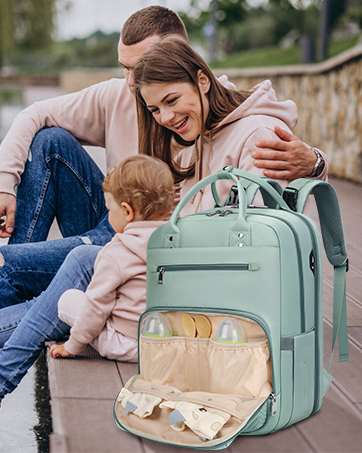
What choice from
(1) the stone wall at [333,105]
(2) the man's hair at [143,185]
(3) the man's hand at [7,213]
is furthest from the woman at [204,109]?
(1) the stone wall at [333,105]

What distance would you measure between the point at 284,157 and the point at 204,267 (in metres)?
0.57

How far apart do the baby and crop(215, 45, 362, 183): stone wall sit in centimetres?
448

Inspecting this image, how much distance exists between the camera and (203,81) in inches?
76.0

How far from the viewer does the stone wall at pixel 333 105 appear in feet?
19.8

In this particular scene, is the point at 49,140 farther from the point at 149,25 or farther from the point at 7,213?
the point at 149,25

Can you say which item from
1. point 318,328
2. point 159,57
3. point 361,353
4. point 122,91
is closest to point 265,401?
A: point 318,328

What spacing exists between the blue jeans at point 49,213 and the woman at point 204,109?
48 cm

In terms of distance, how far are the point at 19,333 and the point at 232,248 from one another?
0.78 meters

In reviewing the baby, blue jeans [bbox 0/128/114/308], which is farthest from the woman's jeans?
the baby

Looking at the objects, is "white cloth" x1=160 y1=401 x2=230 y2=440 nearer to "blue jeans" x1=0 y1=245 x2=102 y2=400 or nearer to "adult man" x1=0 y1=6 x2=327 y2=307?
"blue jeans" x1=0 y1=245 x2=102 y2=400

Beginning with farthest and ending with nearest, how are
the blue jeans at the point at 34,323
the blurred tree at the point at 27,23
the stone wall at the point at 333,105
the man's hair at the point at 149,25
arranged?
1. the blurred tree at the point at 27,23
2. the stone wall at the point at 333,105
3. the man's hair at the point at 149,25
4. the blue jeans at the point at 34,323

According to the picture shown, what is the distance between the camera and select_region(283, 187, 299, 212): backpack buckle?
4.99 ft

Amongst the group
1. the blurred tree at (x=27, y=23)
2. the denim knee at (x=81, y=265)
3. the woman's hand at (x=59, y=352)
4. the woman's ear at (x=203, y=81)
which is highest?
the blurred tree at (x=27, y=23)

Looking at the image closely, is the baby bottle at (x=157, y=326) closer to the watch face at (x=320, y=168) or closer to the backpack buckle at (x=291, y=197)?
the backpack buckle at (x=291, y=197)
